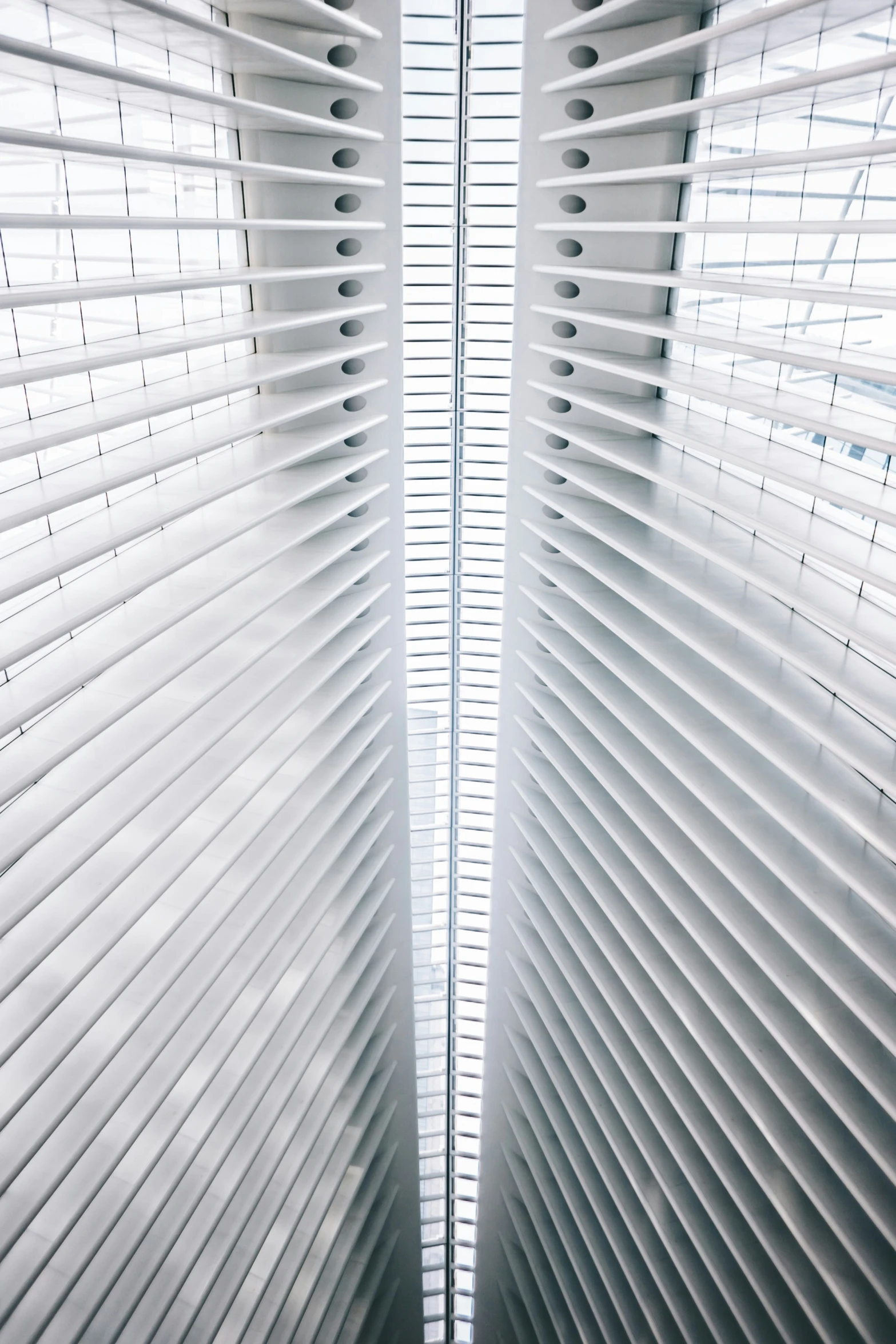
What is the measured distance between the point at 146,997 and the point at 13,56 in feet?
16.5

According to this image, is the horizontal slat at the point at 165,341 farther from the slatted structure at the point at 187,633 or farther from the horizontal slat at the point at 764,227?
the horizontal slat at the point at 764,227

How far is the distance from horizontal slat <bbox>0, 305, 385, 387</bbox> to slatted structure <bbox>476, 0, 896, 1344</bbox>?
2.02 metres

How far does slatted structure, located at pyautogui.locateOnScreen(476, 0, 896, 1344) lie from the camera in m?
5.72

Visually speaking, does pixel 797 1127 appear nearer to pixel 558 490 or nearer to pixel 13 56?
pixel 558 490

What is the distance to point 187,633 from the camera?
697 cm

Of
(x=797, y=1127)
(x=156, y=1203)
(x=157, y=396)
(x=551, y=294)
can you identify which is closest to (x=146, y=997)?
(x=156, y=1203)

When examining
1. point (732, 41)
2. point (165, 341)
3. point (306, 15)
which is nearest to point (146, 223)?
point (165, 341)

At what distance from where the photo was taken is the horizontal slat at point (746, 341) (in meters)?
4.91

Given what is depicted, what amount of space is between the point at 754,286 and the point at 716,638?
8.21 ft

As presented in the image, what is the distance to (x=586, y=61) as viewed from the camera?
7.97 metres

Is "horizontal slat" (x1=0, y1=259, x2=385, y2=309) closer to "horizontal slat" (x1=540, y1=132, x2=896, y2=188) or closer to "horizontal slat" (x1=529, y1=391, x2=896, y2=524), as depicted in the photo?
"horizontal slat" (x1=540, y1=132, x2=896, y2=188)

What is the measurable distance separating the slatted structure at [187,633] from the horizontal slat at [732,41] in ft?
5.72

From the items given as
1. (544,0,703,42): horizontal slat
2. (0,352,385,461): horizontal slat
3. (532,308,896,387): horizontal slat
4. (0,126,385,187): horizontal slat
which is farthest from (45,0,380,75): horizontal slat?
(532,308,896,387): horizontal slat

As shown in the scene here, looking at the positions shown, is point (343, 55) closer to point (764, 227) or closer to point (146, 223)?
point (146, 223)
